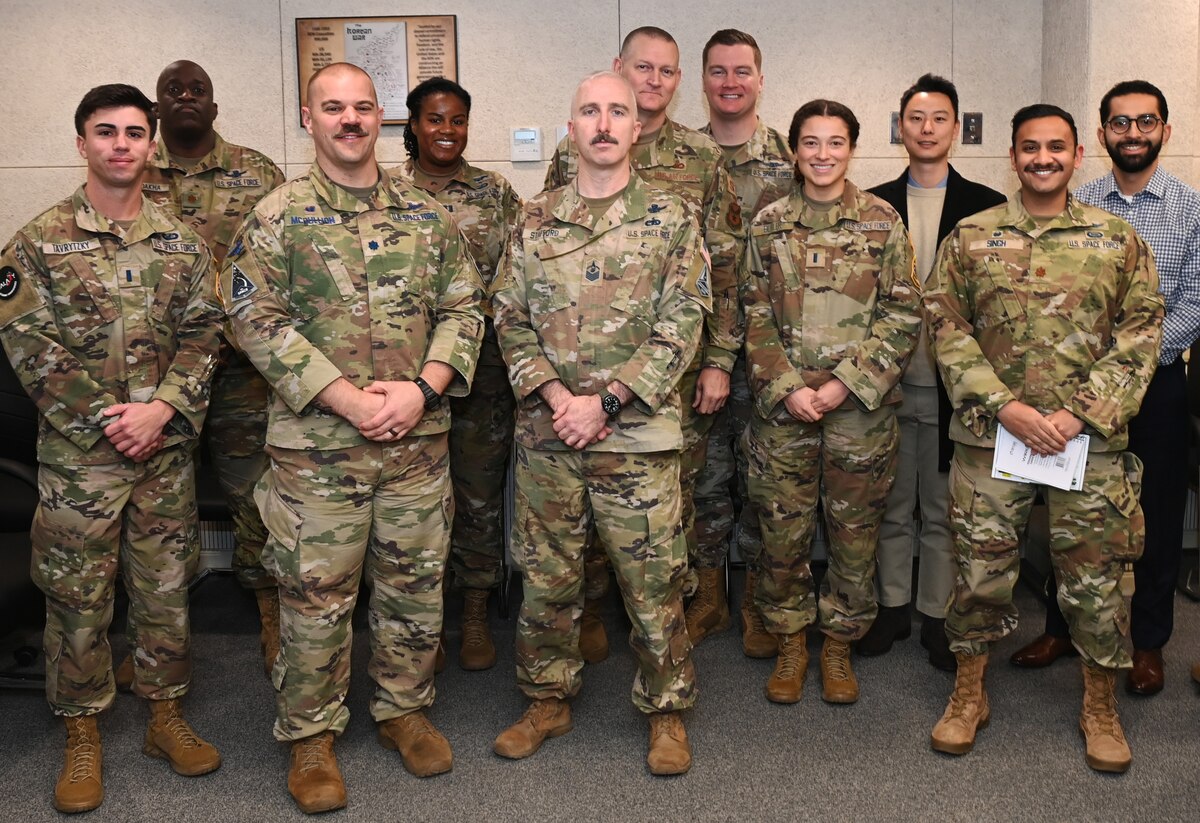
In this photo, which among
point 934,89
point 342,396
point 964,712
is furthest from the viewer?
point 934,89

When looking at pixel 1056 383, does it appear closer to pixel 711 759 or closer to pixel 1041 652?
pixel 1041 652

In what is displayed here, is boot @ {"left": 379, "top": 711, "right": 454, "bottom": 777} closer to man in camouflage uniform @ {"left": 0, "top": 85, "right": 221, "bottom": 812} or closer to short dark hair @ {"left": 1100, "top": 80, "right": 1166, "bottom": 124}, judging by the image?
man in camouflage uniform @ {"left": 0, "top": 85, "right": 221, "bottom": 812}

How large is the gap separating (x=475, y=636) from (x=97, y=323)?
1546 mm

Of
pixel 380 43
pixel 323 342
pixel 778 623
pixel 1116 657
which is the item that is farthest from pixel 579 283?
pixel 380 43

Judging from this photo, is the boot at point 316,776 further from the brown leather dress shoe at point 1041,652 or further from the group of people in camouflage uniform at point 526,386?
the brown leather dress shoe at point 1041,652

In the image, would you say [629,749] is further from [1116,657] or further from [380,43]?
[380,43]

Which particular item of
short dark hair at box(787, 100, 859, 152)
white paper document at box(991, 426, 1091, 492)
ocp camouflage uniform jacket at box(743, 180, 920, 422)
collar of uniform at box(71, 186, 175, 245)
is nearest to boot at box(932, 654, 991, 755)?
white paper document at box(991, 426, 1091, 492)

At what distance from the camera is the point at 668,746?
2867mm

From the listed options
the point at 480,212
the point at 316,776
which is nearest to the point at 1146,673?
the point at 316,776

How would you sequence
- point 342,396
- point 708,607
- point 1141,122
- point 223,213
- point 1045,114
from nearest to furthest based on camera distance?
point 342,396
point 1045,114
point 1141,122
point 223,213
point 708,607

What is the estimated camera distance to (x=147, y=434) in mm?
2773

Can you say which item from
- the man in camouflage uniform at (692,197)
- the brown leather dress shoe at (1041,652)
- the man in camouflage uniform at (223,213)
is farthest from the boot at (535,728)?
the brown leather dress shoe at (1041,652)

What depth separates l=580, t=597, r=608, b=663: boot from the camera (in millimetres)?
3566

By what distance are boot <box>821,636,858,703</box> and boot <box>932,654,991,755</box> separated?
0.95ft
